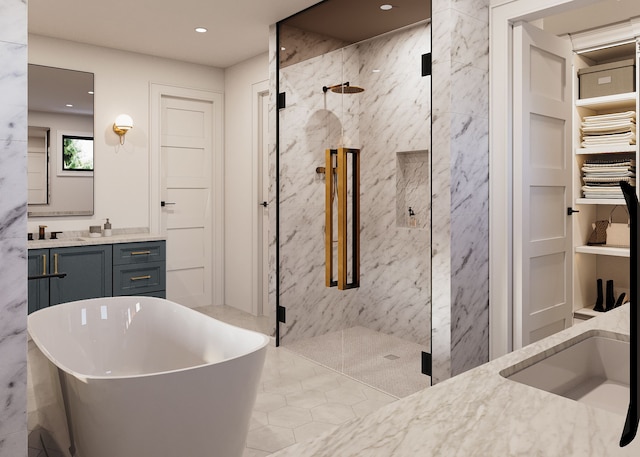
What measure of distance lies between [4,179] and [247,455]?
5.23 ft

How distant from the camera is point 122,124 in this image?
4859mm

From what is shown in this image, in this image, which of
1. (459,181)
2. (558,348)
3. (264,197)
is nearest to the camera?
(558,348)

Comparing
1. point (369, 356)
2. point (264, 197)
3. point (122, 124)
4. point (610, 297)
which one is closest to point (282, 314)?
point (369, 356)

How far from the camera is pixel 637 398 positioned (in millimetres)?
504

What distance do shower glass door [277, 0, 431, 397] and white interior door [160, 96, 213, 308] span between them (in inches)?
75.7

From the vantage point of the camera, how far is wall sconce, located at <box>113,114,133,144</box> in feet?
16.0

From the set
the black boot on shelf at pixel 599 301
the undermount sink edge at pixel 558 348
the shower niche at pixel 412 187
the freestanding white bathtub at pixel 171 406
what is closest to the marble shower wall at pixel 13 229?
the freestanding white bathtub at pixel 171 406

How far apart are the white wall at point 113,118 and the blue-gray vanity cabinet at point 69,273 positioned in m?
0.57

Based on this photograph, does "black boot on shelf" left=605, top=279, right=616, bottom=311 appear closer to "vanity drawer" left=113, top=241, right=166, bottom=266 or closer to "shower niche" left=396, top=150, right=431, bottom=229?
"shower niche" left=396, top=150, right=431, bottom=229

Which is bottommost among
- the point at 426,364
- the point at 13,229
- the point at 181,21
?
the point at 426,364

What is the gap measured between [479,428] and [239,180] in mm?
4806

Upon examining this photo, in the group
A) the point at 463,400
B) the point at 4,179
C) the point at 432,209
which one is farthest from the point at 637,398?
the point at 432,209

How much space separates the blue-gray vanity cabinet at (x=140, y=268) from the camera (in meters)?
4.51

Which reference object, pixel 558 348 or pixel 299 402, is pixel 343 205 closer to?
pixel 299 402
